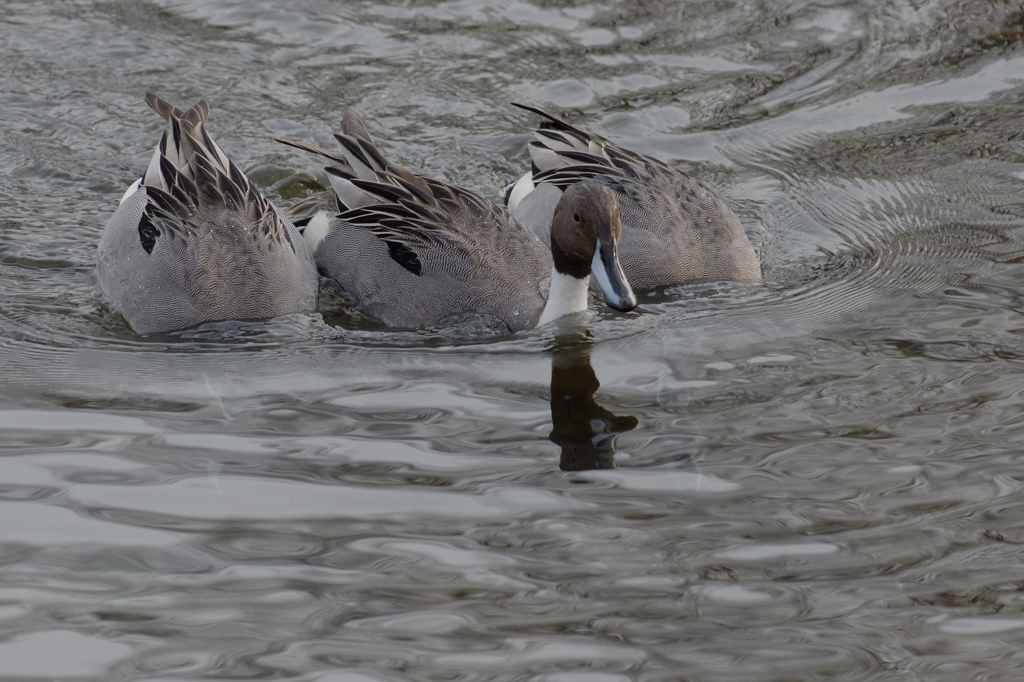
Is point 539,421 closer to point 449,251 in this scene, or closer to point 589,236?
point 589,236

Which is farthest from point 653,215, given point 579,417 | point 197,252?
point 197,252

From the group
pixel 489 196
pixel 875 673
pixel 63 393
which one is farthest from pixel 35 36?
pixel 875 673

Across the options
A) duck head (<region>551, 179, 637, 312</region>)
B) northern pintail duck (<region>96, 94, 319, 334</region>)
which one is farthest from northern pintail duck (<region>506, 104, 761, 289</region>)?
northern pintail duck (<region>96, 94, 319, 334</region>)

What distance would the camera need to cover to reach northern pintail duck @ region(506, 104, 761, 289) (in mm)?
6668

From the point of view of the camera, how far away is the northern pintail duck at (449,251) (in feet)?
19.4

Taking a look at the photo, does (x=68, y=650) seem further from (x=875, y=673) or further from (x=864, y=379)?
(x=864, y=379)

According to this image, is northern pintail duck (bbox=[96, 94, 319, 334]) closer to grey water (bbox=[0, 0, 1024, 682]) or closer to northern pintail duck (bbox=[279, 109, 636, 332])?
grey water (bbox=[0, 0, 1024, 682])

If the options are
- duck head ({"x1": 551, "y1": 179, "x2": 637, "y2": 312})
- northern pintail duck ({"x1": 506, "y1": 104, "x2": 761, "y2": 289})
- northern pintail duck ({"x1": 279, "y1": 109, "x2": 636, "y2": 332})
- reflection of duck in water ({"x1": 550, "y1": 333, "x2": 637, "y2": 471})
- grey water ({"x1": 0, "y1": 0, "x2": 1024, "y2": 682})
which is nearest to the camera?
grey water ({"x1": 0, "y1": 0, "x2": 1024, "y2": 682})

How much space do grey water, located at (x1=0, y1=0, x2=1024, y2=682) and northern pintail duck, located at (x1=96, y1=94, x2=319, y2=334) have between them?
0.63 ft

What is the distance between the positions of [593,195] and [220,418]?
6.99ft

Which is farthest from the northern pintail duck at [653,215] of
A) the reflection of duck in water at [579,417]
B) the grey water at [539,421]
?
the reflection of duck in water at [579,417]

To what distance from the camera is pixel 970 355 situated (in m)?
5.66

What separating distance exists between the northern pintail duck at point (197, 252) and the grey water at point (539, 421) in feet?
0.63

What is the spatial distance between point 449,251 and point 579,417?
1596 mm
